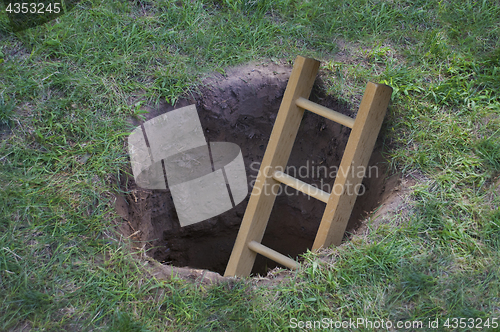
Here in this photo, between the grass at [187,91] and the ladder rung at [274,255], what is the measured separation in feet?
0.49

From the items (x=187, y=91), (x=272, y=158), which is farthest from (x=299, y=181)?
(x=187, y=91)

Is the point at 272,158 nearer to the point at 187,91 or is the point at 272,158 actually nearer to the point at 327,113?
the point at 327,113

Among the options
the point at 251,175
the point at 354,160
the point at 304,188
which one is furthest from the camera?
the point at 251,175

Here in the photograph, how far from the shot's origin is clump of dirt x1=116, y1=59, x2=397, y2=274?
2.43m

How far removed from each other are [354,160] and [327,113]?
0.29 meters

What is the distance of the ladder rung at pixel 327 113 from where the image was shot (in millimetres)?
2081

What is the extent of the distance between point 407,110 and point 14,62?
7.92ft

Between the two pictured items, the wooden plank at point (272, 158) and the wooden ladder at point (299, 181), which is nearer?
the wooden ladder at point (299, 181)

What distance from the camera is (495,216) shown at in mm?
1958

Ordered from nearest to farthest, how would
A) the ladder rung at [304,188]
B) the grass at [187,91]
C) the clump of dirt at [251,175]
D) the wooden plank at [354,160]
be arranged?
the grass at [187,91] → the wooden plank at [354,160] → the ladder rung at [304,188] → the clump of dirt at [251,175]

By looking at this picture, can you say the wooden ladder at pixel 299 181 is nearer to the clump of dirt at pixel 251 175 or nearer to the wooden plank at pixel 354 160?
the wooden plank at pixel 354 160

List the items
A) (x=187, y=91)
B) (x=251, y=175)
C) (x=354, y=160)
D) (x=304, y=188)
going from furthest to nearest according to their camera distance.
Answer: (x=251, y=175), (x=187, y=91), (x=304, y=188), (x=354, y=160)

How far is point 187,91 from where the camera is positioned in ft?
8.31

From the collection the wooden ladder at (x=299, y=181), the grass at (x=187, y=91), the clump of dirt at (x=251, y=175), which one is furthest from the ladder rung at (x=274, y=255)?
the clump of dirt at (x=251, y=175)
